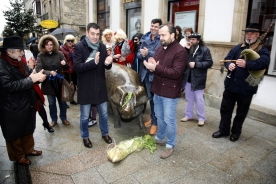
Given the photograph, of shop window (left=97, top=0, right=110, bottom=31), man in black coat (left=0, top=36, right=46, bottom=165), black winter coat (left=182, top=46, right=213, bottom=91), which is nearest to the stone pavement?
man in black coat (left=0, top=36, right=46, bottom=165)

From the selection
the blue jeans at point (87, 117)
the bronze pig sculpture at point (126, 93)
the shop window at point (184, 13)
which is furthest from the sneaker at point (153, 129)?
the shop window at point (184, 13)

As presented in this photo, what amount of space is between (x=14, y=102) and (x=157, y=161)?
7.20 ft

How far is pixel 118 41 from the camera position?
512cm

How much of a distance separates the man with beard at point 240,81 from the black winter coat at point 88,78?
217 cm

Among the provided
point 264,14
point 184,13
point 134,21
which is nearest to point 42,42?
point 184,13

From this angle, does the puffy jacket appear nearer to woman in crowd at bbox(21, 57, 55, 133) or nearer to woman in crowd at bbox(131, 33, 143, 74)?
woman in crowd at bbox(131, 33, 143, 74)

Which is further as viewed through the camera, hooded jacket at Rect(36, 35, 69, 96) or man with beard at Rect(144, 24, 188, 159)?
hooded jacket at Rect(36, 35, 69, 96)

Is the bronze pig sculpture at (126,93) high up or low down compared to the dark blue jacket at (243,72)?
down

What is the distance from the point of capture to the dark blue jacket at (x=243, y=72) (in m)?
3.46

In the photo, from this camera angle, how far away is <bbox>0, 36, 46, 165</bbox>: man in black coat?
2.81m

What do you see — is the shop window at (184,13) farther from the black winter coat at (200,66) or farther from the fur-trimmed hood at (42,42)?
the fur-trimmed hood at (42,42)

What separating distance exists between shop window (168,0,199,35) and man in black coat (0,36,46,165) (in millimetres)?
5287

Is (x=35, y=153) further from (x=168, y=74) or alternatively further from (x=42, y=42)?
(x=168, y=74)

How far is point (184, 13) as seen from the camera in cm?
713
